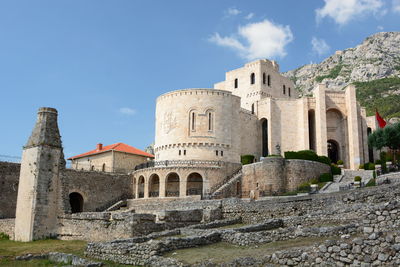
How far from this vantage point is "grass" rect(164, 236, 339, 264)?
12.3 m

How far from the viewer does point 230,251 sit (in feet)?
44.7

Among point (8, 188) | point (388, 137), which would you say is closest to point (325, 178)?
point (388, 137)

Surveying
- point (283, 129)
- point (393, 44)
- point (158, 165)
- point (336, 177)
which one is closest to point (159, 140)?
point (158, 165)

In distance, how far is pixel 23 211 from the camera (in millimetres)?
25125

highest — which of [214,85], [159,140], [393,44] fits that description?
[393,44]

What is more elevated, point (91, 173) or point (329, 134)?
point (329, 134)

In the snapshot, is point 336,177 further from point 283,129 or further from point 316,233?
point 316,233

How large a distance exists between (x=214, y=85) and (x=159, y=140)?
1746 cm

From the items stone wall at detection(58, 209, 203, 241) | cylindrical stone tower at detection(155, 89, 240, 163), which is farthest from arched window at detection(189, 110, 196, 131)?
stone wall at detection(58, 209, 203, 241)

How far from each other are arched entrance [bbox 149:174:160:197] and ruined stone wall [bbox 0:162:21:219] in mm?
13596

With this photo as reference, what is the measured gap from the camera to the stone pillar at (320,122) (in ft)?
164

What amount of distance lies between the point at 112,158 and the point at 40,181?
2481 centimetres

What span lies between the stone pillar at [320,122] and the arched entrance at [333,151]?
349cm

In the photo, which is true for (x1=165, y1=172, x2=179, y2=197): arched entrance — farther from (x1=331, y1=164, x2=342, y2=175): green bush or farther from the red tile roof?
(x1=331, y1=164, x2=342, y2=175): green bush
